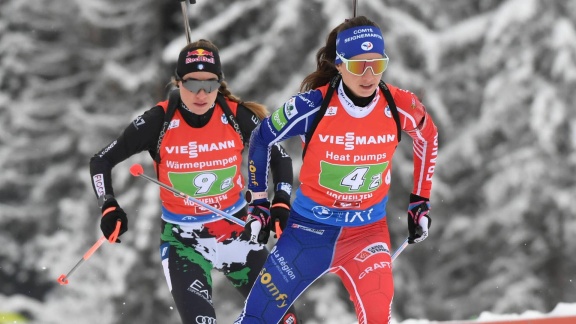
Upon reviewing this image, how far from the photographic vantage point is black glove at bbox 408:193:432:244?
18.5ft

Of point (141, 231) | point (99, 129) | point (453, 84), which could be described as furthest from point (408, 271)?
point (99, 129)

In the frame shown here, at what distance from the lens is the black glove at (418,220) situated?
5.64m

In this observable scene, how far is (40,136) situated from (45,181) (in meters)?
1.05

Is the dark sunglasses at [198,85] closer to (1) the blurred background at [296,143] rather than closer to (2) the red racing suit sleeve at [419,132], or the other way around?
(2) the red racing suit sleeve at [419,132]

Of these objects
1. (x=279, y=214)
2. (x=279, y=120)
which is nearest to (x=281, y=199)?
(x=279, y=214)

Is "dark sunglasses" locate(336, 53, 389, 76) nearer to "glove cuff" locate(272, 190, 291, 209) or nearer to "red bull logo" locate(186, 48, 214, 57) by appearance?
"glove cuff" locate(272, 190, 291, 209)

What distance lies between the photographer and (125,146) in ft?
20.5

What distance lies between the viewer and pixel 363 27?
211 inches

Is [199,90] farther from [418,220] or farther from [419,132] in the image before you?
[418,220]

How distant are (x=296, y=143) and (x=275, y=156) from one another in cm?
1014

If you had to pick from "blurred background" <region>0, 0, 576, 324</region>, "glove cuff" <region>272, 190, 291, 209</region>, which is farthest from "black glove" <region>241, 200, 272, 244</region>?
"blurred background" <region>0, 0, 576, 324</region>

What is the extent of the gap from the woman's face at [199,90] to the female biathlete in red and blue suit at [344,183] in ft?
2.40

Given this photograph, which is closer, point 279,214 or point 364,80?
point 364,80

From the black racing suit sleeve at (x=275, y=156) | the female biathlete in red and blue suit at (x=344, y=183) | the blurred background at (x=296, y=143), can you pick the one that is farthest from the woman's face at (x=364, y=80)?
the blurred background at (x=296, y=143)
